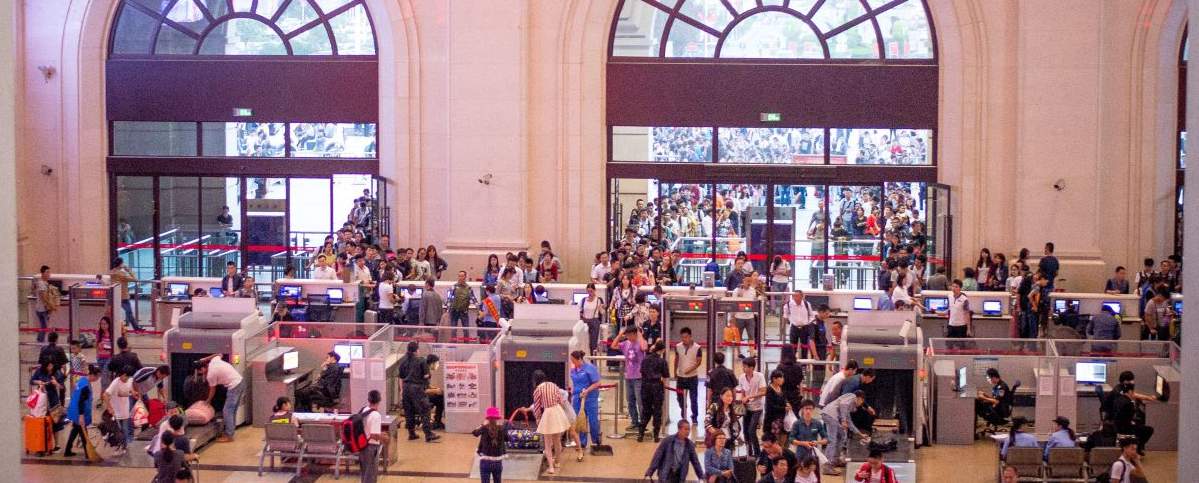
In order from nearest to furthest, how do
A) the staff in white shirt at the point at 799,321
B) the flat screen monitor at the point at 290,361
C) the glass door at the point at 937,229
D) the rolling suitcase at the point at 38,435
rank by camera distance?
the rolling suitcase at the point at 38,435, the flat screen monitor at the point at 290,361, the staff in white shirt at the point at 799,321, the glass door at the point at 937,229

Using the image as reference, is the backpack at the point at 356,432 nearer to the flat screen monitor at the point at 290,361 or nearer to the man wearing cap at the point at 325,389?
the man wearing cap at the point at 325,389

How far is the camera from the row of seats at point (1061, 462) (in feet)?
50.6

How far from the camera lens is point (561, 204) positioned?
1101 inches

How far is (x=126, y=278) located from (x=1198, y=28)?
2170cm

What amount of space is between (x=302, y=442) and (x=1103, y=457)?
9270mm

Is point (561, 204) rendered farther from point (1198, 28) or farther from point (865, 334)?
point (1198, 28)

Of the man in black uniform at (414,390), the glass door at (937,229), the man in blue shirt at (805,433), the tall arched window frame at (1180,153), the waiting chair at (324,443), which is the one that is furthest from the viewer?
the glass door at (937,229)

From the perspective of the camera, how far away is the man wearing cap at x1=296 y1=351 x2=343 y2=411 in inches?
721

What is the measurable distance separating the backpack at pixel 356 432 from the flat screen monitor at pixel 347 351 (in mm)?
3016

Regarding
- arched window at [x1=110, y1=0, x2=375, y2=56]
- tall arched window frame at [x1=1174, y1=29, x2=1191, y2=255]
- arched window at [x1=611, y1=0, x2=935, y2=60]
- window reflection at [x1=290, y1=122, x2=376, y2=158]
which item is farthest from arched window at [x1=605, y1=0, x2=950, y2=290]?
arched window at [x1=110, y1=0, x2=375, y2=56]

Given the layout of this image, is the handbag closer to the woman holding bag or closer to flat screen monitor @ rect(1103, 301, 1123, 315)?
the woman holding bag

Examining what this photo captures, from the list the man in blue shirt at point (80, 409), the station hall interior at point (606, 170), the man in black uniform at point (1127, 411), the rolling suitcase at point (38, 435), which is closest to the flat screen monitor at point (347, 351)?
the station hall interior at point (606, 170)

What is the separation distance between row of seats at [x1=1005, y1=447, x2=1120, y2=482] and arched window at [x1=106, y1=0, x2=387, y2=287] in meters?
15.9

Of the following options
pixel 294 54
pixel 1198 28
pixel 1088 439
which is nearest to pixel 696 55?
pixel 294 54
